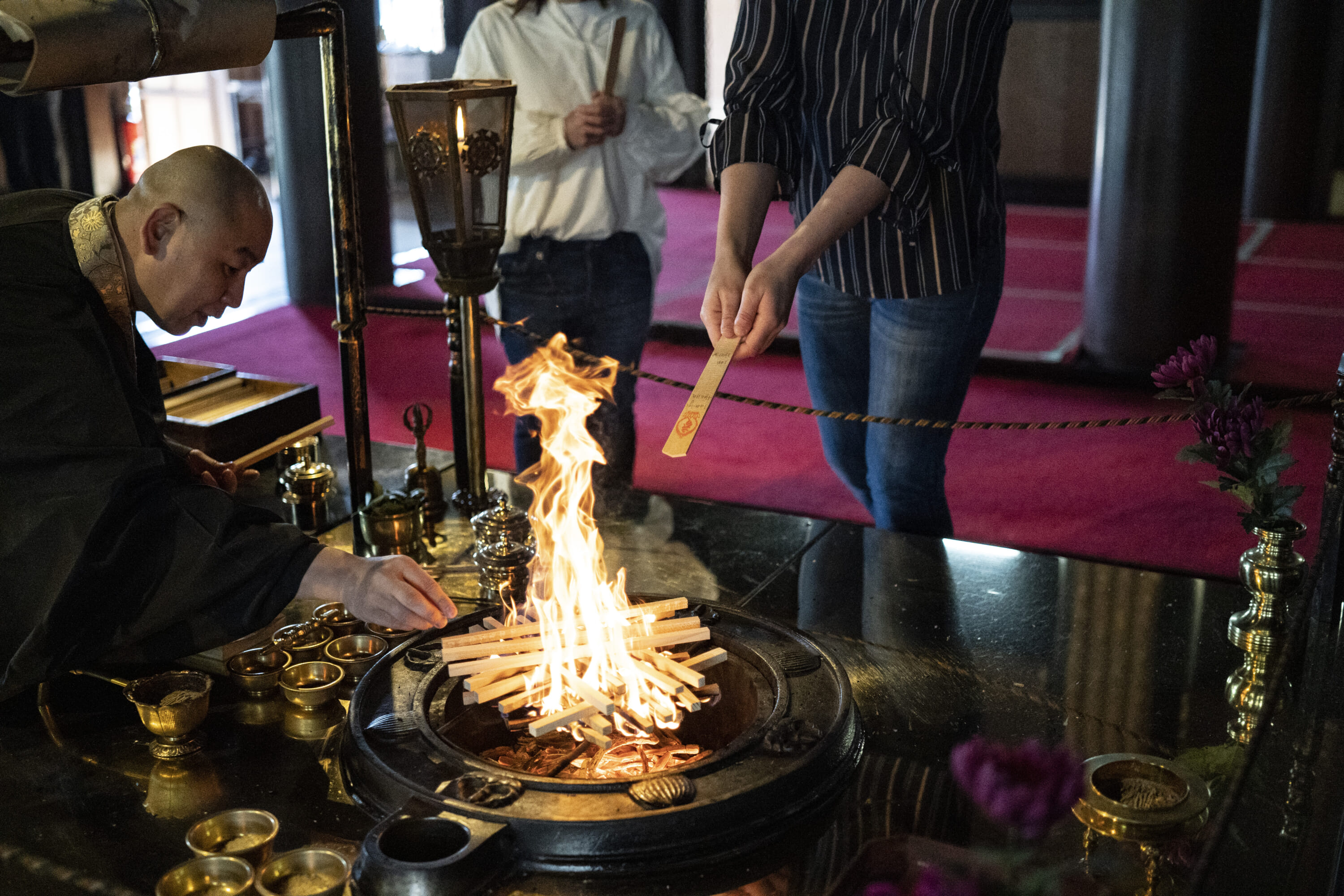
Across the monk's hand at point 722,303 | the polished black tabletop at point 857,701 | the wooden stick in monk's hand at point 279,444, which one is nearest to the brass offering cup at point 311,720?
the polished black tabletop at point 857,701

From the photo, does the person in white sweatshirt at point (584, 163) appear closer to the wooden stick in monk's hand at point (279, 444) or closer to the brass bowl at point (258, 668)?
the wooden stick in monk's hand at point (279, 444)

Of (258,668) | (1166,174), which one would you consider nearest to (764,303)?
(258,668)

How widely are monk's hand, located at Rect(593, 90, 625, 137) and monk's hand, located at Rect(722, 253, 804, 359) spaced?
132 cm

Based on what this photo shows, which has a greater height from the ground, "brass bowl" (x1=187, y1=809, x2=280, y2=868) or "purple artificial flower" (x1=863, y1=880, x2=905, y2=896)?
"purple artificial flower" (x1=863, y1=880, x2=905, y2=896)

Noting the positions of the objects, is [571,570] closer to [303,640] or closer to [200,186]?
[303,640]

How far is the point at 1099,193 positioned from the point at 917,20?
12.5 ft

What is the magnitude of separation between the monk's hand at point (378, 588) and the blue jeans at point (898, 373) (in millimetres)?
1149

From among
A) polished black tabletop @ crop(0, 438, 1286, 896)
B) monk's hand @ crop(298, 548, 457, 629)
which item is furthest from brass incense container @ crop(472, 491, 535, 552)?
monk's hand @ crop(298, 548, 457, 629)

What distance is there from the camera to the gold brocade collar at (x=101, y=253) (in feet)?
6.41

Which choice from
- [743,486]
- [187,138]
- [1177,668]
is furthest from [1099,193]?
[187,138]

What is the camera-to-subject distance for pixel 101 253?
1.96 m

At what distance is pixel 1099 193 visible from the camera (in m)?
5.82

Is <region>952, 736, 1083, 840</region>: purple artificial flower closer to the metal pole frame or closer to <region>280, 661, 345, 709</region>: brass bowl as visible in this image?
<region>280, 661, 345, 709</region>: brass bowl

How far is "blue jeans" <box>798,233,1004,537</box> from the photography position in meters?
2.63
